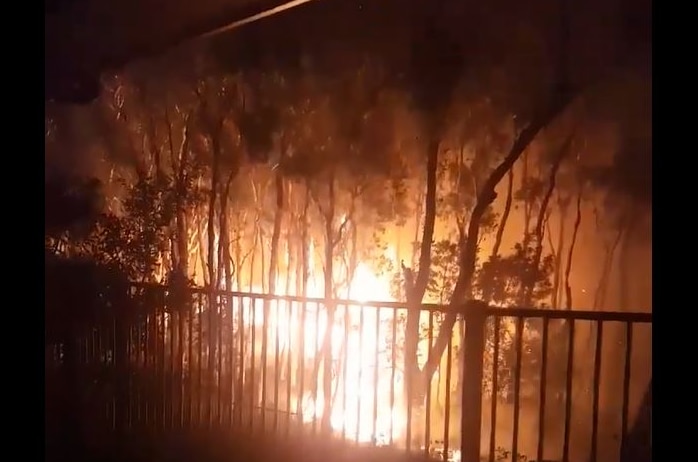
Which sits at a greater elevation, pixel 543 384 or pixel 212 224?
pixel 212 224

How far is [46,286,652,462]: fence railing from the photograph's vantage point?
121 cm

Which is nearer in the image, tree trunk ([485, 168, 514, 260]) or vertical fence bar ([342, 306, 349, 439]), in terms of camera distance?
tree trunk ([485, 168, 514, 260])

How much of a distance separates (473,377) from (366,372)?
0.67 ft

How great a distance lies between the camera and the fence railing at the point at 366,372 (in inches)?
47.8

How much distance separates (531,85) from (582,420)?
1.97ft

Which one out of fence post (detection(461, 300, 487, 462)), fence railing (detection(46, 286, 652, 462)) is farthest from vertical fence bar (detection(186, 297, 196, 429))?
fence post (detection(461, 300, 487, 462))

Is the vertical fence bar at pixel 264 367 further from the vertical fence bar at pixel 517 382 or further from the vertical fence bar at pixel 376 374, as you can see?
the vertical fence bar at pixel 517 382

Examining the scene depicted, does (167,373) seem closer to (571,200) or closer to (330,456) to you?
(330,456)

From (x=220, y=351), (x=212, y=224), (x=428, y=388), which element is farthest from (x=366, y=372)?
(x=212, y=224)

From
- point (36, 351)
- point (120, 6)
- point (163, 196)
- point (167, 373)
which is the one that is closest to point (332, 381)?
point (167, 373)

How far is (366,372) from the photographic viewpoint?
1322 mm

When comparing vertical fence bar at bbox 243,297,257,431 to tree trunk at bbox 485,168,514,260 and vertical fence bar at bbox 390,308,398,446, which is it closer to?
vertical fence bar at bbox 390,308,398,446

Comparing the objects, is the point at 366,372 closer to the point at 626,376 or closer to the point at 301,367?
the point at 301,367

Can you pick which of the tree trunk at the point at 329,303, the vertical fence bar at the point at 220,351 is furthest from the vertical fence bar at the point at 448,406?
the vertical fence bar at the point at 220,351
